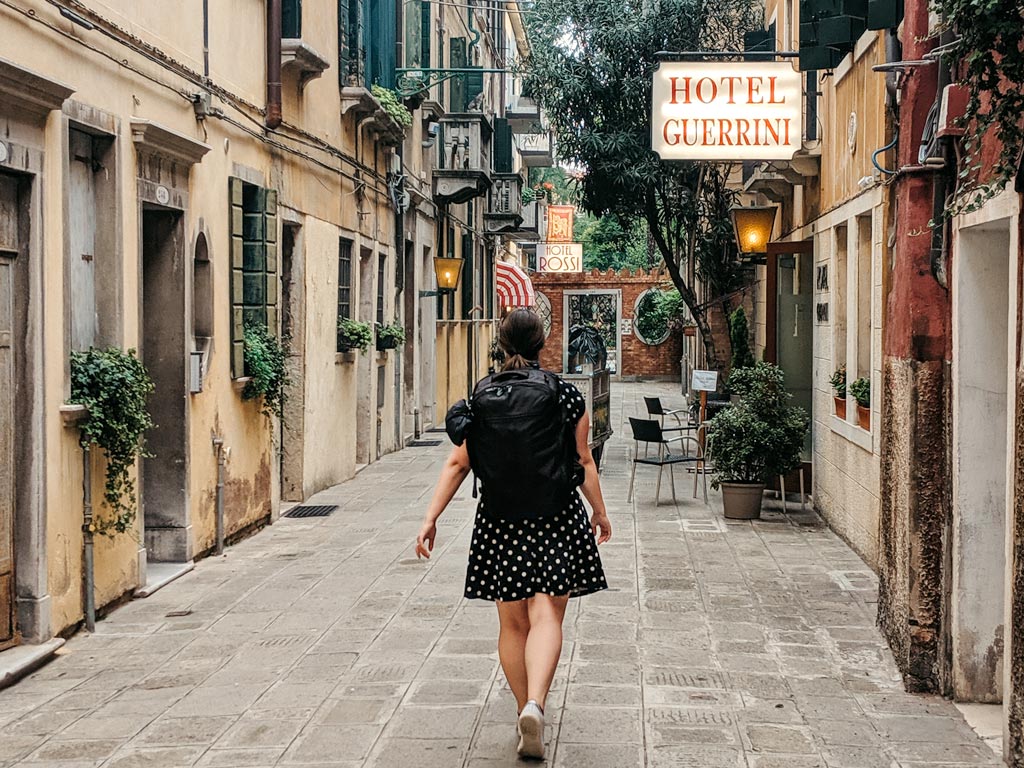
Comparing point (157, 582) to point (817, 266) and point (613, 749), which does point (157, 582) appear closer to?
point (613, 749)

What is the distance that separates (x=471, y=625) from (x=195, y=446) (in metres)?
3.05

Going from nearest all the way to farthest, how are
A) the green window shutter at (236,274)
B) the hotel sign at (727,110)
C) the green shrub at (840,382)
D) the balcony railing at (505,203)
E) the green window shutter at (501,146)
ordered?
the green window shutter at (236,274)
the green shrub at (840,382)
the hotel sign at (727,110)
the balcony railing at (505,203)
the green window shutter at (501,146)

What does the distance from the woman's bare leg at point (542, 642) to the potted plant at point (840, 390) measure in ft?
20.8

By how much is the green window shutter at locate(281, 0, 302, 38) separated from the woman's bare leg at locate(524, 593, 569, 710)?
→ 818cm

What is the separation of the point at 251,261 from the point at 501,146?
17.2 m

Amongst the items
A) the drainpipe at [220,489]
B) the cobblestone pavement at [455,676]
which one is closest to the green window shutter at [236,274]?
the drainpipe at [220,489]

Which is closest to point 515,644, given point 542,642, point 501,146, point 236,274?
point 542,642

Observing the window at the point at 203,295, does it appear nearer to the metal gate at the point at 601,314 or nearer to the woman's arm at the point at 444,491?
the woman's arm at the point at 444,491

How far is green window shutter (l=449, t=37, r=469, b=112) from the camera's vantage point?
77.3 feet

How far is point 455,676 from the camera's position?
6406 mm

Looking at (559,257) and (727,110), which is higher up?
(559,257)

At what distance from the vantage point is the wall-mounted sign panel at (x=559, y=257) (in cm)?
4444

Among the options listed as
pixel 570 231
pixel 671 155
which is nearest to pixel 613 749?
pixel 671 155

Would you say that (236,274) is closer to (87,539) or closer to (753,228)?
(87,539)
